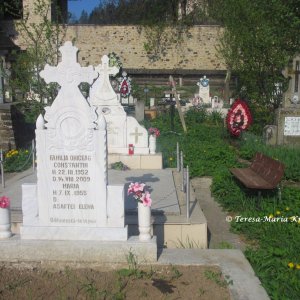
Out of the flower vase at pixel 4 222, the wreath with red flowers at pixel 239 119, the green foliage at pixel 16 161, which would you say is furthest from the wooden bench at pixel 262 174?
the wreath with red flowers at pixel 239 119

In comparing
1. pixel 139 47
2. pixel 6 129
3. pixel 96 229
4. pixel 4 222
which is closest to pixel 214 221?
pixel 96 229

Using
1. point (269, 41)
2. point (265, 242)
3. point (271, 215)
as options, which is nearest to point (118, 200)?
point (265, 242)

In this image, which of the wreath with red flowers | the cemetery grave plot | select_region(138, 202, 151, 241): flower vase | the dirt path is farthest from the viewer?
the wreath with red flowers

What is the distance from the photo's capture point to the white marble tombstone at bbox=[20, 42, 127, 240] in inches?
165

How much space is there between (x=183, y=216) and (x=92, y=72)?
210 centimetres

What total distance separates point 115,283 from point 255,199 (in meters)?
3.49

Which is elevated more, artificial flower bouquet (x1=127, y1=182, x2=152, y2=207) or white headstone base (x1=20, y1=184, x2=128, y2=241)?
artificial flower bouquet (x1=127, y1=182, x2=152, y2=207)

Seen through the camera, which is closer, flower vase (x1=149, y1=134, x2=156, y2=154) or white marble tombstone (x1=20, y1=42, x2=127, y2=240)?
white marble tombstone (x1=20, y1=42, x2=127, y2=240)

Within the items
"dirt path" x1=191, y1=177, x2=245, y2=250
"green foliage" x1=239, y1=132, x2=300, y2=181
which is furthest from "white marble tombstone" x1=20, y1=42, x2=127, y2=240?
"green foliage" x1=239, y1=132, x2=300, y2=181

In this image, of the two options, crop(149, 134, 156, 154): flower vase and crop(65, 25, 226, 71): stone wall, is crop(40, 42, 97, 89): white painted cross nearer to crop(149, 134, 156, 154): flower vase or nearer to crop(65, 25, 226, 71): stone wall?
crop(149, 134, 156, 154): flower vase

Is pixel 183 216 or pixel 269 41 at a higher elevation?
pixel 269 41

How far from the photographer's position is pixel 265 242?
17.1 feet

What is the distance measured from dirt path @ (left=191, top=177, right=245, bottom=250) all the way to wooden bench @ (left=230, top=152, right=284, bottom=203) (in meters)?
0.60

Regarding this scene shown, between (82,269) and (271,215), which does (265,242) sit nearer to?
(271,215)
